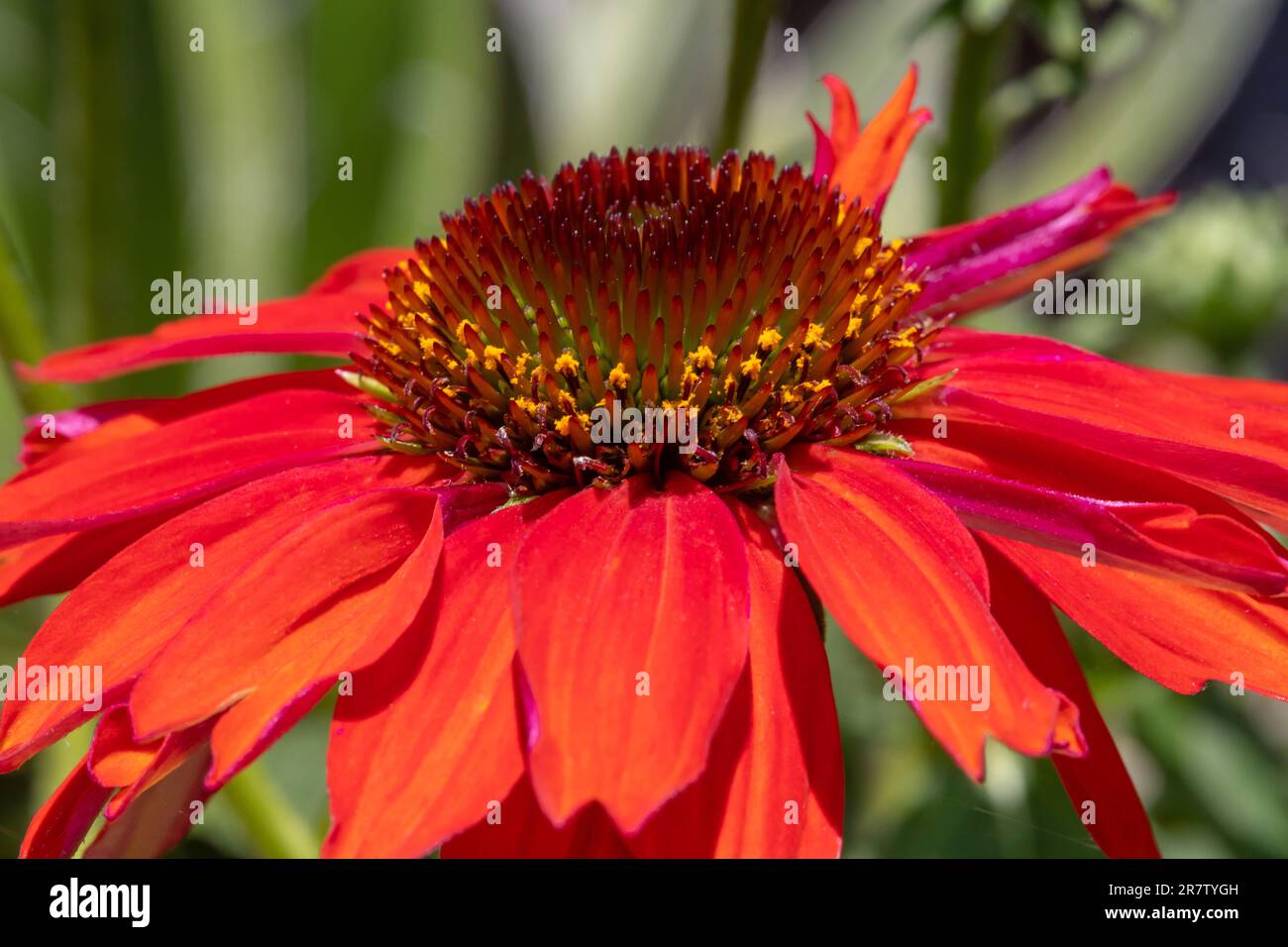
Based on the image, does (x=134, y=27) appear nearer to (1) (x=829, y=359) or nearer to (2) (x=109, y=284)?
(2) (x=109, y=284)

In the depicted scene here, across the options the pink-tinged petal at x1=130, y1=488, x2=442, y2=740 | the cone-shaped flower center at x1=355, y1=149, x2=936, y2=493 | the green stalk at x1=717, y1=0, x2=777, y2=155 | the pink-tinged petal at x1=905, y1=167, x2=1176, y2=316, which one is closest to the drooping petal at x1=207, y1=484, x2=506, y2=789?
the pink-tinged petal at x1=130, y1=488, x2=442, y2=740

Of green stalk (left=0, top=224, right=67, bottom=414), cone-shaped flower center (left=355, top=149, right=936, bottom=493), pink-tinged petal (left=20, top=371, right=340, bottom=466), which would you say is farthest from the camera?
green stalk (left=0, top=224, right=67, bottom=414)

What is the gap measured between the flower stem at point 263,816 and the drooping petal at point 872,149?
63cm

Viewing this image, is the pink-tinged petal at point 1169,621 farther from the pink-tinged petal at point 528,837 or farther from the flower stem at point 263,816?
the flower stem at point 263,816

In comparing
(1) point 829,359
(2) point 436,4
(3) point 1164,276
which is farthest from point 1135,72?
(1) point 829,359

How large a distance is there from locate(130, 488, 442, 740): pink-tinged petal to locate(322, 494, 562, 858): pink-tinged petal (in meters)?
0.03

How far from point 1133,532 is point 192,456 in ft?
1.85

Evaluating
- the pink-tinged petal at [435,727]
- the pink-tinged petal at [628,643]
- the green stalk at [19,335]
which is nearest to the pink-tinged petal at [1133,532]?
the pink-tinged petal at [628,643]

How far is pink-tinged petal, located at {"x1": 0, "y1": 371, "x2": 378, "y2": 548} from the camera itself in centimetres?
77

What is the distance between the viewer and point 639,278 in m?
0.78

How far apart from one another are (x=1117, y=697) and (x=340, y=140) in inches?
69.2

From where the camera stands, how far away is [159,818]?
2.02ft

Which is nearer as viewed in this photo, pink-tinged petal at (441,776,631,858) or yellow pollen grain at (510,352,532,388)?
pink-tinged petal at (441,776,631,858)

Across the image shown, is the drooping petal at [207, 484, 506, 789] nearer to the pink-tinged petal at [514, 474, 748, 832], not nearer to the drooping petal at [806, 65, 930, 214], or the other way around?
the pink-tinged petal at [514, 474, 748, 832]
